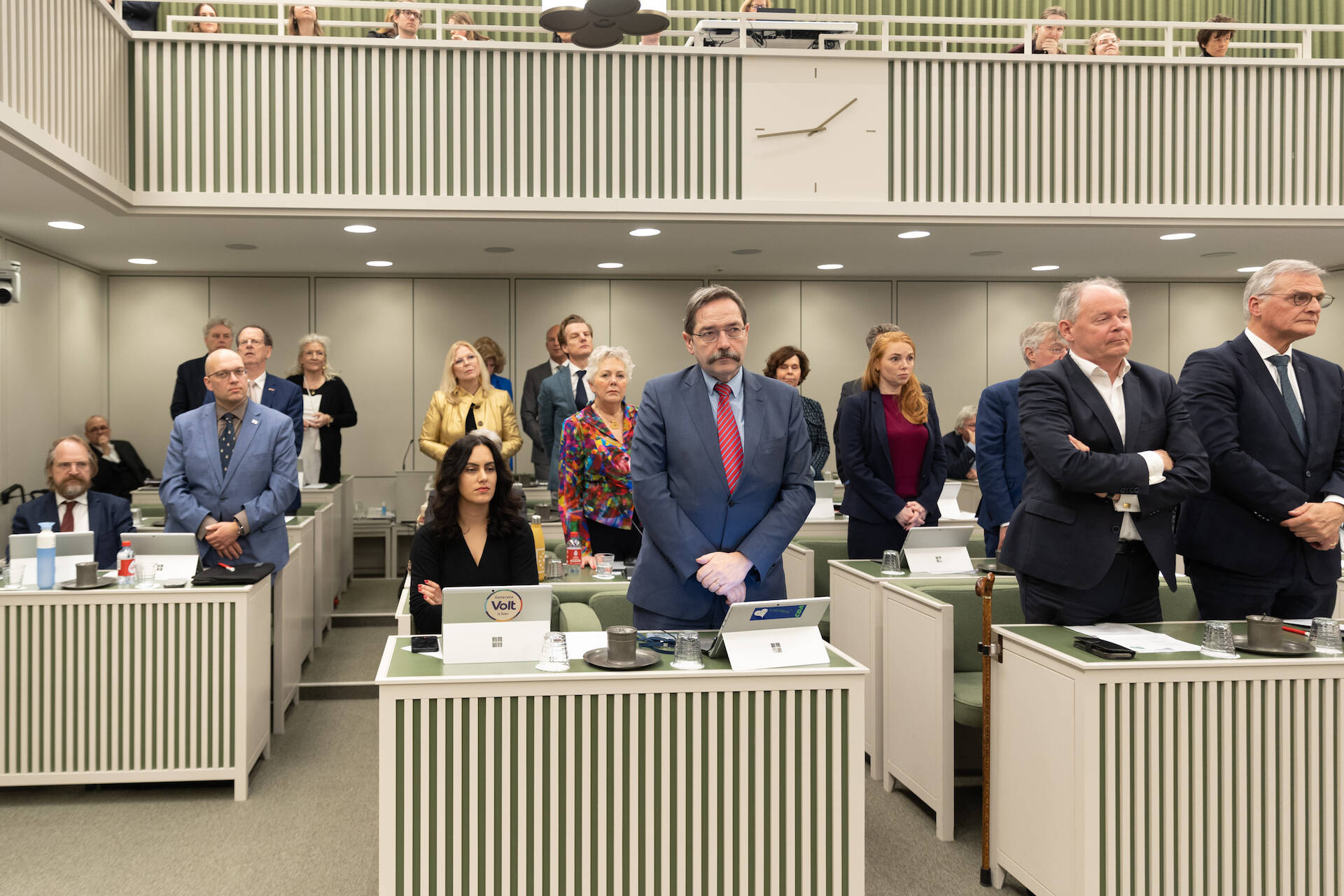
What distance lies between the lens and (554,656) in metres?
2.42

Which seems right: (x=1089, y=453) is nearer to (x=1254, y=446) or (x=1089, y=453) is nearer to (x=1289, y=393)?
(x=1254, y=446)

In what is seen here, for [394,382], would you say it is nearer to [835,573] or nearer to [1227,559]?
[835,573]

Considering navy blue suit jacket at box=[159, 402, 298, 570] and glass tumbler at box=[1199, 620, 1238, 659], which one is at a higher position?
navy blue suit jacket at box=[159, 402, 298, 570]

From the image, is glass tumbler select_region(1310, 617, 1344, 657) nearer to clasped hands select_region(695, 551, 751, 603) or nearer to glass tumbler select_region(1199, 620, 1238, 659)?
glass tumbler select_region(1199, 620, 1238, 659)

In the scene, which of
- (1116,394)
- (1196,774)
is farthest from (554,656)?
(1116,394)

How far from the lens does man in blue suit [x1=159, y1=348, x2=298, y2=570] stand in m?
4.04

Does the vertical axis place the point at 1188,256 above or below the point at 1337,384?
above

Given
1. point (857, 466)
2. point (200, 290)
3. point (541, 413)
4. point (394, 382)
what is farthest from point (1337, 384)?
point (200, 290)

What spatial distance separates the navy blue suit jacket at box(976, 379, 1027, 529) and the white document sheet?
1453 millimetres

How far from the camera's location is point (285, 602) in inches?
183

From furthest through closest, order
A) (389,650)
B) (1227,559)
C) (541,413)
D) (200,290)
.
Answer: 1. (200,290)
2. (541,413)
3. (1227,559)
4. (389,650)

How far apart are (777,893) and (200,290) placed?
859cm

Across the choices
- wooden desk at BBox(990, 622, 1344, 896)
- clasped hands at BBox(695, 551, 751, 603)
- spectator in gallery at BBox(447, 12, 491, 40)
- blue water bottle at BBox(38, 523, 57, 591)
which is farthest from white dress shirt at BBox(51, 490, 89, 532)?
spectator in gallery at BBox(447, 12, 491, 40)

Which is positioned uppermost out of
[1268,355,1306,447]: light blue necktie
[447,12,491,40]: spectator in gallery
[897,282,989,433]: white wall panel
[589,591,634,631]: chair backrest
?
[447,12,491,40]: spectator in gallery
